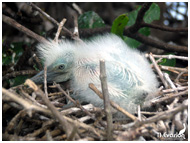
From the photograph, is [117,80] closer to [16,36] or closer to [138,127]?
[138,127]

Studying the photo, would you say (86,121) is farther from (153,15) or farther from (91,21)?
(153,15)

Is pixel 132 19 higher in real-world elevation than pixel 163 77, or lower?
higher

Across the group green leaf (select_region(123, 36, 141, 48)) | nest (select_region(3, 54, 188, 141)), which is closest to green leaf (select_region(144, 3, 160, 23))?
green leaf (select_region(123, 36, 141, 48))

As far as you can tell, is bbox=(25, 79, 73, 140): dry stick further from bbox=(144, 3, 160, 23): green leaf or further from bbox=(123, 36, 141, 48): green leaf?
bbox=(144, 3, 160, 23): green leaf

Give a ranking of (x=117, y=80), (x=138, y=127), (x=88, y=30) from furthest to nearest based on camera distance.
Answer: (x=88, y=30)
(x=117, y=80)
(x=138, y=127)

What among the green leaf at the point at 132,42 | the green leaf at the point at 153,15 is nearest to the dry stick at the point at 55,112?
the green leaf at the point at 132,42

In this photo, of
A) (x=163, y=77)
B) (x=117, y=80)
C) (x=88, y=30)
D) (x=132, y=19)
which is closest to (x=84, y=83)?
(x=117, y=80)
